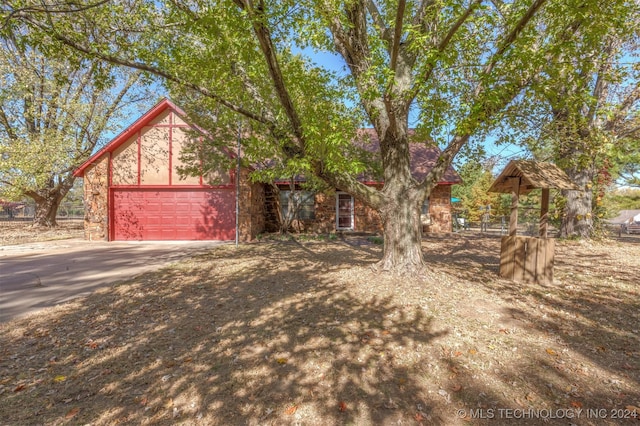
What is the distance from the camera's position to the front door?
15.2 m

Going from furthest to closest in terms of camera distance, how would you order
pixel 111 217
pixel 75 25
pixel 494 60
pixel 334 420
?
1. pixel 111 217
2. pixel 75 25
3. pixel 494 60
4. pixel 334 420

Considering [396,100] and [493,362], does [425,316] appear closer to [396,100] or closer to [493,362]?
[493,362]

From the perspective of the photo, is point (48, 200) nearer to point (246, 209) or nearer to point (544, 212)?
point (246, 209)

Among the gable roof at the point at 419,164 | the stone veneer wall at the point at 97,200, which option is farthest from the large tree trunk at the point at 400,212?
the stone veneer wall at the point at 97,200

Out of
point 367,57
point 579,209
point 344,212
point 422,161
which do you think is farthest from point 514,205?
point 422,161

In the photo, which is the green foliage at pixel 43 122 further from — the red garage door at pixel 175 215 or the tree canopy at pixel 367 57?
the tree canopy at pixel 367 57

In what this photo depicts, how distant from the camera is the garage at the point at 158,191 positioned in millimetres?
12672

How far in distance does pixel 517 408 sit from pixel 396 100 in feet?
14.5

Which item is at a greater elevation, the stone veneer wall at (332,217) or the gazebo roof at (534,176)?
the gazebo roof at (534,176)

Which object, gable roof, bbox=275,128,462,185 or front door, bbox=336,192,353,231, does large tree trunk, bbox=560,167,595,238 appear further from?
front door, bbox=336,192,353,231

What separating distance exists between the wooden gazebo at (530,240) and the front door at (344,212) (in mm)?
8941

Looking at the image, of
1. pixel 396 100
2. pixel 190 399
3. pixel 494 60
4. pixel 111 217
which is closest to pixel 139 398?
pixel 190 399

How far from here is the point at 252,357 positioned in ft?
10.8

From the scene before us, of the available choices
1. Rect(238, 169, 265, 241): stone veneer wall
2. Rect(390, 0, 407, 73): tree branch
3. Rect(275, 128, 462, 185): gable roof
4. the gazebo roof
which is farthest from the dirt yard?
Rect(275, 128, 462, 185): gable roof
